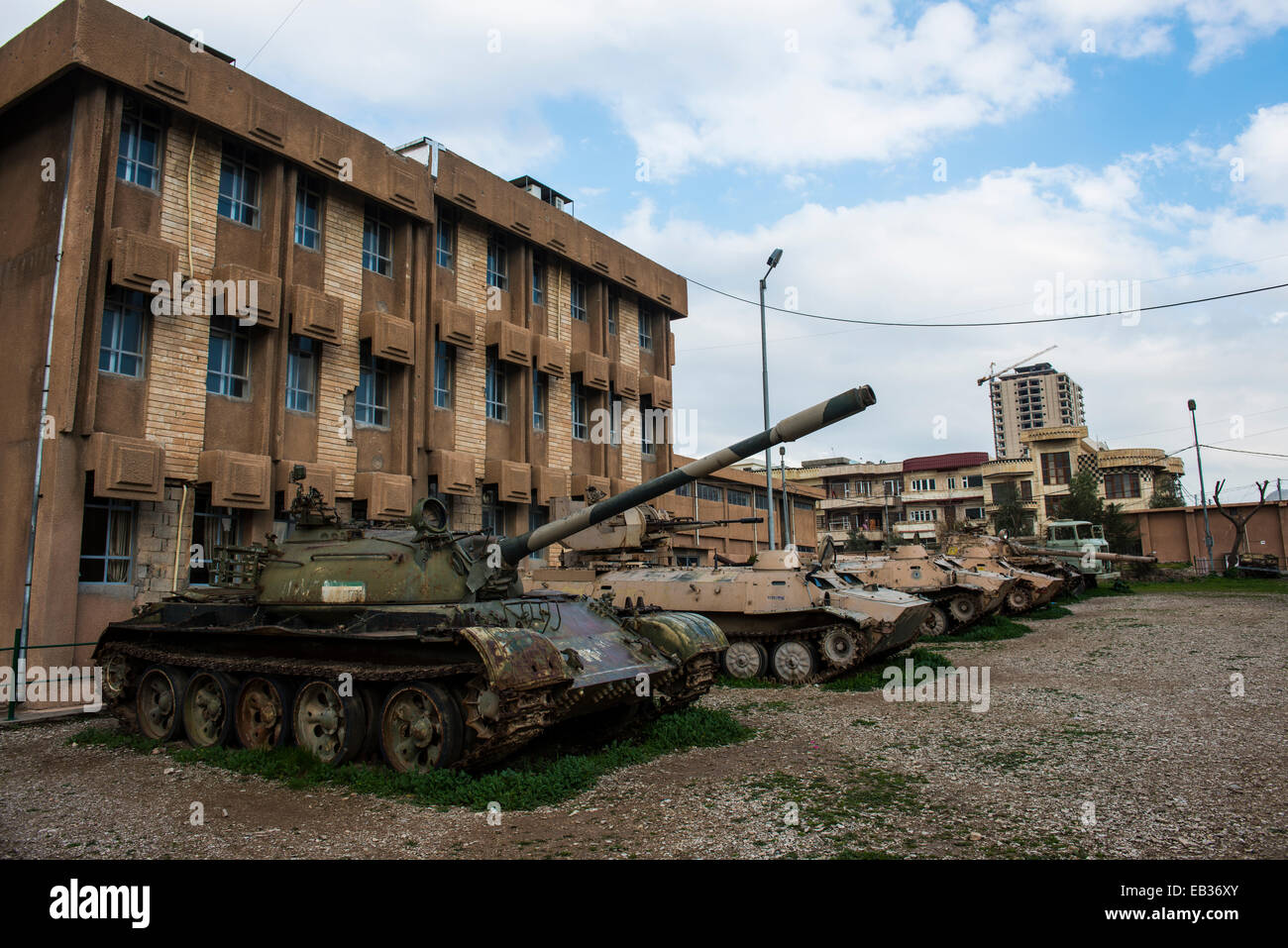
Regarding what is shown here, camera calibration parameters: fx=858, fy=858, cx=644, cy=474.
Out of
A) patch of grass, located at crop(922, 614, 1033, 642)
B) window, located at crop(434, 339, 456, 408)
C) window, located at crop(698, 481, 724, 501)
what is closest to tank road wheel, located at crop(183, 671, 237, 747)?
window, located at crop(434, 339, 456, 408)

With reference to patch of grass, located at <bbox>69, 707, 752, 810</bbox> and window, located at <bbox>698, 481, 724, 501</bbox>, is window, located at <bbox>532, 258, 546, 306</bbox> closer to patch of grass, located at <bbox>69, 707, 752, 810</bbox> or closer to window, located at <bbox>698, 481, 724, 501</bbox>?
window, located at <bbox>698, 481, 724, 501</bbox>

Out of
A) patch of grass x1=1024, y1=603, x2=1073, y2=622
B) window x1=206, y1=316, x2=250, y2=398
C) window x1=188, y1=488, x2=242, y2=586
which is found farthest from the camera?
patch of grass x1=1024, y1=603, x2=1073, y2=622

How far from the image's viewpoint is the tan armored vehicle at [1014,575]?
947 inches

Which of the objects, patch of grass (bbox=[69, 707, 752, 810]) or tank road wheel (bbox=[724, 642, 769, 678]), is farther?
tank road wheel (bbox=[724, 642, 769, 678])

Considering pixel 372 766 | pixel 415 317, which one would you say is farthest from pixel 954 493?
pixel 372 766

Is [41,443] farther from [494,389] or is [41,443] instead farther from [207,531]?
[494,389]

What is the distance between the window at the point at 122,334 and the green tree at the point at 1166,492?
178 feet

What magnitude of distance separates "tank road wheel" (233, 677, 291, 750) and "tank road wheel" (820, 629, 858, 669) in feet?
28.2

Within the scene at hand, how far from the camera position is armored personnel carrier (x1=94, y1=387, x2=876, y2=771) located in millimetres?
7422

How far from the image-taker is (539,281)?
24625mm

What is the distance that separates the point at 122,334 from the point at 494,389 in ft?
31.3

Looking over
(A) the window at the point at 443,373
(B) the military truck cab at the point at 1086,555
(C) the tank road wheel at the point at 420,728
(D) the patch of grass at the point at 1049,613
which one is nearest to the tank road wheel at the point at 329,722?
(C) the tank road wheel at the point at 420,728

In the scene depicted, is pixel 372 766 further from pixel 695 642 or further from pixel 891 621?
pixel 891 621
